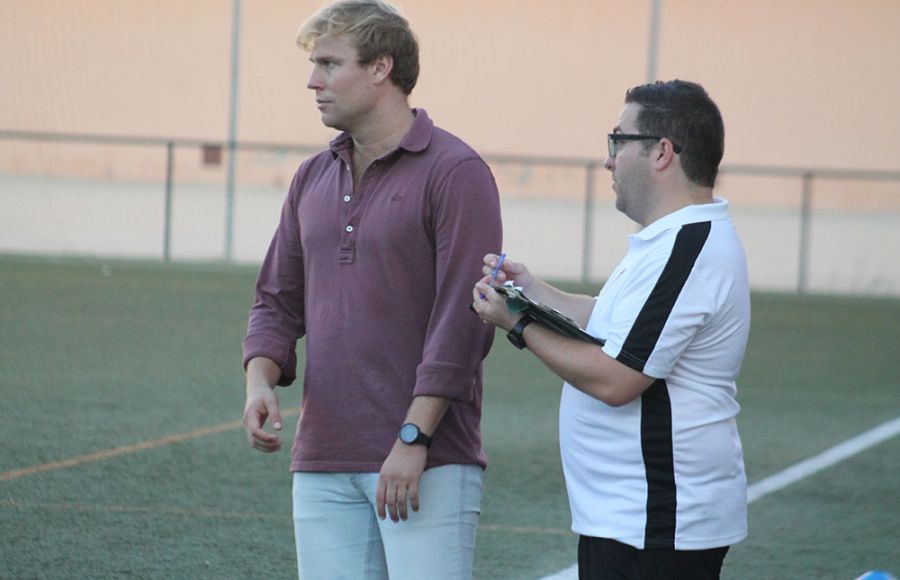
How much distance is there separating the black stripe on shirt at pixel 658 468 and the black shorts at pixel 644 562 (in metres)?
0.03

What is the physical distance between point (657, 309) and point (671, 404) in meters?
0.22

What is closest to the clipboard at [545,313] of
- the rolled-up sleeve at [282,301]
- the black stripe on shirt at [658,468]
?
the black stripe on shirt at [658,468]

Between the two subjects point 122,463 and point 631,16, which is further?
point 631,16

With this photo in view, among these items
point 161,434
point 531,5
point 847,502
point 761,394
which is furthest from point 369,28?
point 531,5

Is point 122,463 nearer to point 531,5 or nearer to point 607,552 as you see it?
point 607,552

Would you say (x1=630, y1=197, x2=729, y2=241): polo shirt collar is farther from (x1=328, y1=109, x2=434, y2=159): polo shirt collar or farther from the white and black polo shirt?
(x1=328, y1=109, x2=434, y2=159): polo shirt collar

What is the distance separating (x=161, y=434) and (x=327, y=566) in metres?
5.90

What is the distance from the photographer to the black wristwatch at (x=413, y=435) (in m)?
3.67

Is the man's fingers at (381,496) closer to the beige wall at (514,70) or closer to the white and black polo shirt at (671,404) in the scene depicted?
the white and black polo shirt at (671,404)

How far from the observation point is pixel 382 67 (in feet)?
12.8

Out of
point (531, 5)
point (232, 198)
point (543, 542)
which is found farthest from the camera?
point (531, 5)

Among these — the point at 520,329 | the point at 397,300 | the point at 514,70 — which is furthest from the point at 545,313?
the point at 514,70

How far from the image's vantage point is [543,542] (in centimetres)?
716

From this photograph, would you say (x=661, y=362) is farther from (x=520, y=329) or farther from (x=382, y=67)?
(x=382, y=67)
